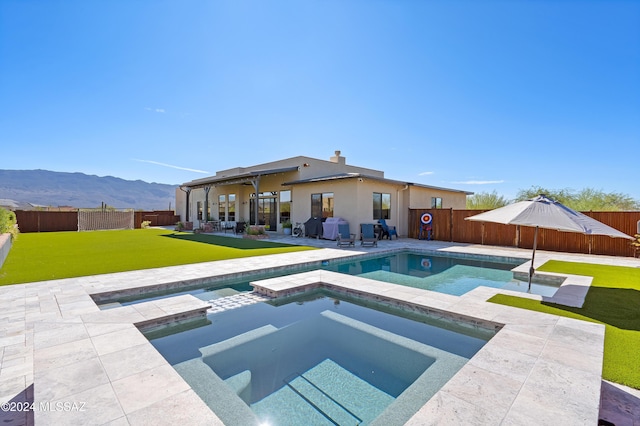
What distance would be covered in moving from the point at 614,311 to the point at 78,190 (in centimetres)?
16241

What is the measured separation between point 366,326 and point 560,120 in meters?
16.1

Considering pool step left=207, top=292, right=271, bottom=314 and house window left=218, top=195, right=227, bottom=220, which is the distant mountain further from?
pool step left=207, top=292, right=271, bottom=314

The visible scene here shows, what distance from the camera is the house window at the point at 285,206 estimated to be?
16438 millimetres

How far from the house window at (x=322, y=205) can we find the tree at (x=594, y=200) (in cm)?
1401

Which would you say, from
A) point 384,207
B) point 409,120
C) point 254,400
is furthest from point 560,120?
point 254,400

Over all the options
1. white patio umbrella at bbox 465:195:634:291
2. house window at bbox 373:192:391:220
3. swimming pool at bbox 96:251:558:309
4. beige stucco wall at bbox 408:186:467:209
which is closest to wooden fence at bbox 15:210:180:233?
house window at bbox 373:192:391:220

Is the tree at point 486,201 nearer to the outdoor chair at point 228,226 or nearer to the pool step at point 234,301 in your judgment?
the outdoor chair at point 228,226

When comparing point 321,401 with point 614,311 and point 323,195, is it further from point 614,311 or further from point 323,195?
point 323,195

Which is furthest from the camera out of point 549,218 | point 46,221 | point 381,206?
point 46,221

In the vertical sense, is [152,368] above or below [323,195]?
below

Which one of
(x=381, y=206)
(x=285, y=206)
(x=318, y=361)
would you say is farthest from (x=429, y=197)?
(x=318, y=361)

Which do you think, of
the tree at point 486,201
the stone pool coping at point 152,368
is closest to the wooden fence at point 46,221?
the stone pool coping at point 152,368

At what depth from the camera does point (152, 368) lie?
246cm

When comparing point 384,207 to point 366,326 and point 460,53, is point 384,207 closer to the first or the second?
point 460,53
